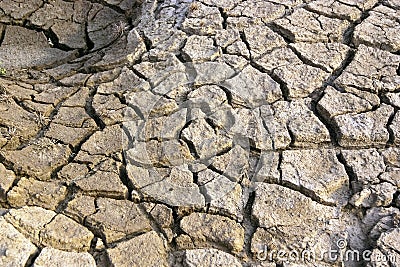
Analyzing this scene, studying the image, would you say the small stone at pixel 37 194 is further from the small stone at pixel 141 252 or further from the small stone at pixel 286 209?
the small stone at pixel 286 209

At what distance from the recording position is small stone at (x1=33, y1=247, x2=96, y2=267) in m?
1.96

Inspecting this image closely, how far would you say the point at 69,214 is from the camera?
7.06 ft

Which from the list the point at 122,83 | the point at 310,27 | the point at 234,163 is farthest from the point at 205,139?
the point at 310,27

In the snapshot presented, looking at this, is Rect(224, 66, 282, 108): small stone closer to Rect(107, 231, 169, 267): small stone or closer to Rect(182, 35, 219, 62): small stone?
Rect(182, 35, 219, 62): small stone

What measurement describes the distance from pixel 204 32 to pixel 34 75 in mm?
1137

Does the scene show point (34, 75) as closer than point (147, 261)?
No

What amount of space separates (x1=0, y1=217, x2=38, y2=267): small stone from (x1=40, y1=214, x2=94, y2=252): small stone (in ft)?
0.23

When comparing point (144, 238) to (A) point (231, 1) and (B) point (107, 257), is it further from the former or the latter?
(A) point (231, 1)

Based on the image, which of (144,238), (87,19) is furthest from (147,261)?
(87,19)

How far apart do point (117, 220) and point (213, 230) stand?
1.40 ft

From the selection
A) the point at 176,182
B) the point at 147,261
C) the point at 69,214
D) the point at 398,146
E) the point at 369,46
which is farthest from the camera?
the point at 369,46

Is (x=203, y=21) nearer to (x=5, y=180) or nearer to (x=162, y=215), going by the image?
(x=162, y=215)

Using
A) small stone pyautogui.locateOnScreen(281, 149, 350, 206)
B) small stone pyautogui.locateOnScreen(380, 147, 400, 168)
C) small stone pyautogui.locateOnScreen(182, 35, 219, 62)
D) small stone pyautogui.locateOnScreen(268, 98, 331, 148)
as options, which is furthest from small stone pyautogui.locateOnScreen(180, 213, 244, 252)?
small stone pyautogui.locateOnScreen(182, 35, 219, 62)

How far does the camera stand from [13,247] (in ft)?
6.50
